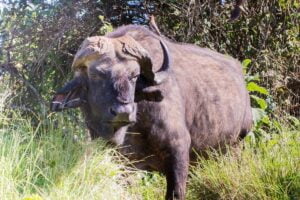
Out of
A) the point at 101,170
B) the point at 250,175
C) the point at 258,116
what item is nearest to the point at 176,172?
the point at 250,175

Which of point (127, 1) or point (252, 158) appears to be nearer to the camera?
point (252, 158)

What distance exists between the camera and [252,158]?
19.2 ft

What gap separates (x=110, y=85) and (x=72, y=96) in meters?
0.44

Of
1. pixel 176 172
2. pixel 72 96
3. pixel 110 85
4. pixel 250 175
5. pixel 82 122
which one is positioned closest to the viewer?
pixel 110 85

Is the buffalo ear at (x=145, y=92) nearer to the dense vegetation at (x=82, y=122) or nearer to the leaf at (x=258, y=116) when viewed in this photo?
the dense vegetation at (x=82, y=122)

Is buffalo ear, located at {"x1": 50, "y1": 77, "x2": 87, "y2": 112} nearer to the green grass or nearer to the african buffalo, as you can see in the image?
the african buffalo

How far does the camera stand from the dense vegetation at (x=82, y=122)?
4426mm

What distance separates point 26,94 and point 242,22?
359 cm

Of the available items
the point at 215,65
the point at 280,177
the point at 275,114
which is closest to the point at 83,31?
the point at 215,65

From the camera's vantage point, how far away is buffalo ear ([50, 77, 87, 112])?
15.8ft

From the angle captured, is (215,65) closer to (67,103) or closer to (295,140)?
(295,140)

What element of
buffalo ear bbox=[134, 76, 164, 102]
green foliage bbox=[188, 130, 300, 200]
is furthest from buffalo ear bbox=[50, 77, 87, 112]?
green foliage bbox=[188, 130, 300, 200]

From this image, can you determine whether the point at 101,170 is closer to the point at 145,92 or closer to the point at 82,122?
the point at 145,92

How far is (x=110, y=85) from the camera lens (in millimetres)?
4555
